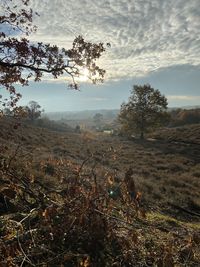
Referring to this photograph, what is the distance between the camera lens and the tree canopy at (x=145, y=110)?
69.6 m

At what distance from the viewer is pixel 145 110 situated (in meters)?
70.2

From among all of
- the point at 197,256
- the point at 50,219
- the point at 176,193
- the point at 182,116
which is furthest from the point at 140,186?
the point at 182,116

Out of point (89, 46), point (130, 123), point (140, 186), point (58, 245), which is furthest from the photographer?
point (130, 123)

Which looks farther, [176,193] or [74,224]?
[176,193]

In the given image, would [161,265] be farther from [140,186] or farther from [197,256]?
[140,186]

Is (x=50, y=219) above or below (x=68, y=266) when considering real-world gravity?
above

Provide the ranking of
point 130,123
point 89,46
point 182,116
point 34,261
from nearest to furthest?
point 34,261, point 89,46, point 130,123, point 182,116

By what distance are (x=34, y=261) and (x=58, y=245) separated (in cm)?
65

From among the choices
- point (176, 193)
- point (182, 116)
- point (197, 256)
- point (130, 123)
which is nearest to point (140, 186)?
point (176, 193)


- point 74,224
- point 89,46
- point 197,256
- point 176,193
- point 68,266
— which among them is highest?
point 89,46

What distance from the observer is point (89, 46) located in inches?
484

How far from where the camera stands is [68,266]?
6.49 meters

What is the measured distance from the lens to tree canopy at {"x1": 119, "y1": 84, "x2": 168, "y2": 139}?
69.6 meters

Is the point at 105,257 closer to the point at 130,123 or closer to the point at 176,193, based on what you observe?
the point at 176,193
